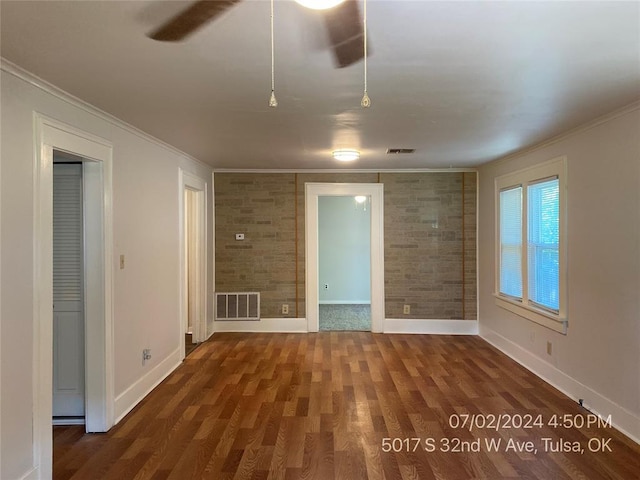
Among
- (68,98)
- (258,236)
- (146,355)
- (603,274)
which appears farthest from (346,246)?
(68,98)

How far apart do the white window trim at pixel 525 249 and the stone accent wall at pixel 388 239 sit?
0.74 m

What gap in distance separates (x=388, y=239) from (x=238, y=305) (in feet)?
7.80

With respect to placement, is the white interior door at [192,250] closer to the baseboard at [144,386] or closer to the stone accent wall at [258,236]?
the stone accent wall at [258,236]

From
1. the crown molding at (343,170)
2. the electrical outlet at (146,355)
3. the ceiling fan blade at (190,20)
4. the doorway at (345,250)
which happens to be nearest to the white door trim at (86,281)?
the electrical outlet at (146,355)

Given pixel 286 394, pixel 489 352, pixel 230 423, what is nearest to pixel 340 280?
pixel 489 352

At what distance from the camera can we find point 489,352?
5.02 metres

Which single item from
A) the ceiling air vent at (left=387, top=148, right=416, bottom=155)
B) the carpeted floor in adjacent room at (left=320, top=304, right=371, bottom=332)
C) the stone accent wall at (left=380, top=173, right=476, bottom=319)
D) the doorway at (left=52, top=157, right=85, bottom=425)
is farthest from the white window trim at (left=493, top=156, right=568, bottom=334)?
the doorway at (left=52, top=157, right=85, bottom=425)

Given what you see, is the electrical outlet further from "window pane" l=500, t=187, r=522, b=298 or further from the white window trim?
"window pane" l=500, t=187, r=522, b=298

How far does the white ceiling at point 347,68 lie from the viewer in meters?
1.60

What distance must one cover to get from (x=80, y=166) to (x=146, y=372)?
6.18 ft

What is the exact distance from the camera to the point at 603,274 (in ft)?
10.5

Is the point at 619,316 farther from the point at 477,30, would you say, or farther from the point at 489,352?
the point at 477,30

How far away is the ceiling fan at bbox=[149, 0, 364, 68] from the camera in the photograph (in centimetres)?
155

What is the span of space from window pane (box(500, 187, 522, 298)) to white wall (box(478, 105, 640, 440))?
0.76m
